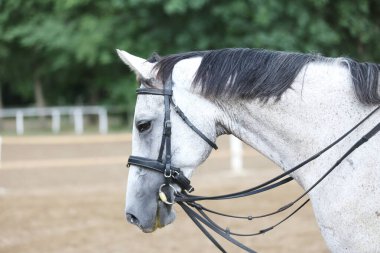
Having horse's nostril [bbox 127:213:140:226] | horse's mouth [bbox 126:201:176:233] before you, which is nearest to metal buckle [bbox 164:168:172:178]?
horse's mouth [bbox 126:201:176:233]

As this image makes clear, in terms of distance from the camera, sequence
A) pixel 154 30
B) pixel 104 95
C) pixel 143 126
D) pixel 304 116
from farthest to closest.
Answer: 1. pixel 104 95
2. pixel 154 30
3. pixel 143 126
4. pixel 304 116

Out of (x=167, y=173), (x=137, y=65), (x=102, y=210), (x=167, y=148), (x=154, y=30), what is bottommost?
(x=102, y=210)

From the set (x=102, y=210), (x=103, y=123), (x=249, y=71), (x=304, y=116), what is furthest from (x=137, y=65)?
(x=103, y=123)

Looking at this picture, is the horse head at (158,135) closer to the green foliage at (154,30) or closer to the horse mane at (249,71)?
the horse mane at (249,71)

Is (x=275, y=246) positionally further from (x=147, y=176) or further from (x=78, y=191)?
(x=78, y=191)

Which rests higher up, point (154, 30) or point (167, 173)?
point (167, 173)

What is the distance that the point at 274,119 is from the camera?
2.88 metres

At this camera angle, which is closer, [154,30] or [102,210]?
[102,210]

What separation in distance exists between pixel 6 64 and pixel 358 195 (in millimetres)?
28617

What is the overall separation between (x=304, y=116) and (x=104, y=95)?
32.2 m

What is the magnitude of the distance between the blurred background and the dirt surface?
2 centimetres

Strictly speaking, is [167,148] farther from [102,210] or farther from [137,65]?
[102,210]

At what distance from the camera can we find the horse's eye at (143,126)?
2.94m

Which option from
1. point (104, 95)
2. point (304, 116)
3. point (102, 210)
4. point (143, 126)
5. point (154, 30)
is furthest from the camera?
point (104, 95)
